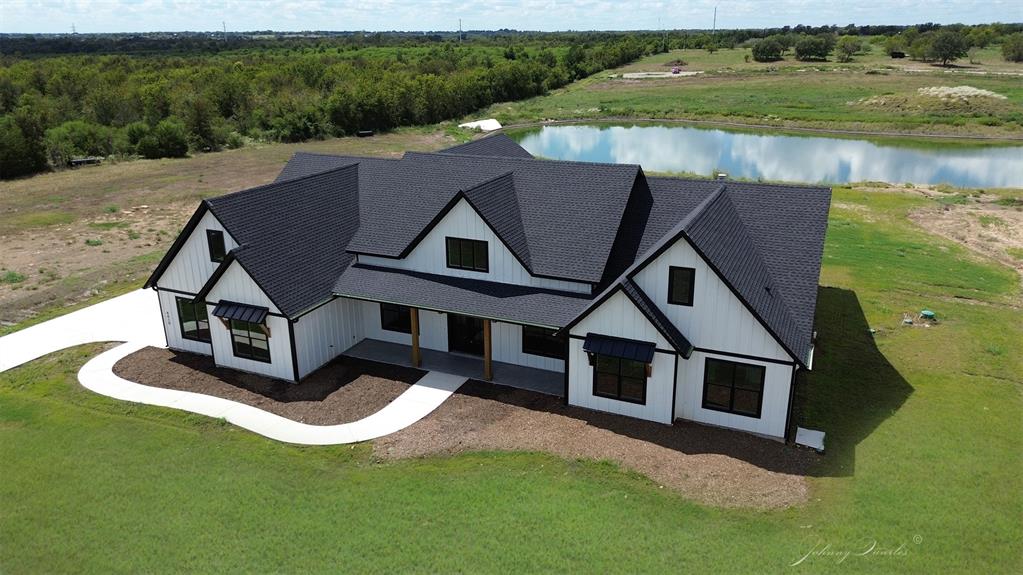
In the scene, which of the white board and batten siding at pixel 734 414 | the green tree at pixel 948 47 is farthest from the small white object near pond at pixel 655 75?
the white board and batten siding at pixel 734 414

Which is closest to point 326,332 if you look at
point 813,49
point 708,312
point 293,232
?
point 293,232

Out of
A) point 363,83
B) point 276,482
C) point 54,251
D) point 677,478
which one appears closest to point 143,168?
point 54,251

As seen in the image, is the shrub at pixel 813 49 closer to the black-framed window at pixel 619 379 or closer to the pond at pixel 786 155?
the pond at pixel 786 155

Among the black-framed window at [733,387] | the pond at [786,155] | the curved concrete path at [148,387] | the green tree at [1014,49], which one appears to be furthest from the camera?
the green tree at [1014,49]

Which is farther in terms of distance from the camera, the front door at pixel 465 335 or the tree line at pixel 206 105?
the tree line at pixel 206 105

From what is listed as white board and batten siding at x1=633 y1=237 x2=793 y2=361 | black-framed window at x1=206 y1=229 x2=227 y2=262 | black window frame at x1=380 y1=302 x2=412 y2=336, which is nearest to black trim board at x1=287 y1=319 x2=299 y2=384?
black-framed window at x1=206 y1=229 x2=227 y2=262

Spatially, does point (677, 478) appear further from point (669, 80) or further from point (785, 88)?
point (669, 80)
